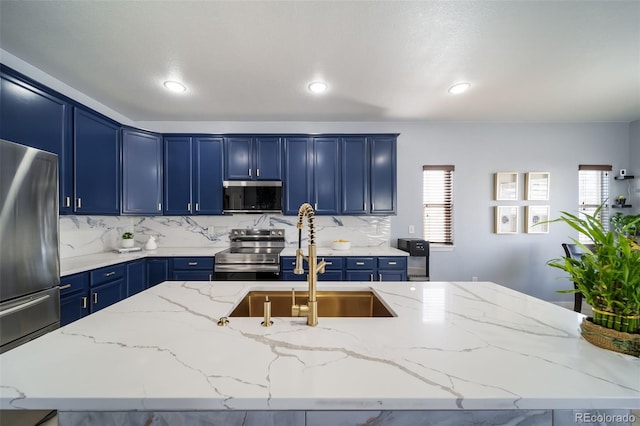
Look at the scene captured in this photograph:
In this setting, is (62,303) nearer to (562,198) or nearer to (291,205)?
(291,205)

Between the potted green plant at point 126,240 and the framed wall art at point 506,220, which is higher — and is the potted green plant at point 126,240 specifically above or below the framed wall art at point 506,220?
below

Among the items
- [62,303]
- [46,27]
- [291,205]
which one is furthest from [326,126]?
[62,303]

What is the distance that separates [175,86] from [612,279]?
3.41 meters

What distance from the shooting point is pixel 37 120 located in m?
1.99

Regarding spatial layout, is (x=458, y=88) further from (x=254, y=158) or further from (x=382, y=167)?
(x=254, y=158)

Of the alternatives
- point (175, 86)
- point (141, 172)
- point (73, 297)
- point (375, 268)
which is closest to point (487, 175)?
point (375, 268)

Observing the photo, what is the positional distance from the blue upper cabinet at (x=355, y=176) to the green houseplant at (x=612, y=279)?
101 inches

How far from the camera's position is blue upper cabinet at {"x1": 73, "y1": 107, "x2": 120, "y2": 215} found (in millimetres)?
2396

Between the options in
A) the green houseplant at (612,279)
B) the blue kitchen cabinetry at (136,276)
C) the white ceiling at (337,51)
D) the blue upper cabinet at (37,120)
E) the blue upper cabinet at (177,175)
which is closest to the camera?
the green houseplant at (612,279)

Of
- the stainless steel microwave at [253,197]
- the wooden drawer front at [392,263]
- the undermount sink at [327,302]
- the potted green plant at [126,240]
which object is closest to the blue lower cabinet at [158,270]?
the potted green plant at [126,240]

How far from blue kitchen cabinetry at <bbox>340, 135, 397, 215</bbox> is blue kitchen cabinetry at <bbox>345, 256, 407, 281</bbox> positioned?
0.66 meters

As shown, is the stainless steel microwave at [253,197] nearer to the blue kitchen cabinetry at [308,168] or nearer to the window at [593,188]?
the blue kitchen cabinetry at [308,168]

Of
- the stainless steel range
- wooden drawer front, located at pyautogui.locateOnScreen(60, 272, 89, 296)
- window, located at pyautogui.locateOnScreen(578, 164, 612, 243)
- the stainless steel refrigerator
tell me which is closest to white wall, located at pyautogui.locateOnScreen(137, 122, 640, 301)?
window, located at pyautogui.locateOnScreen(578, 164, 612, 243)

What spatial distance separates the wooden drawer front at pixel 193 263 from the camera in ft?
9.95
